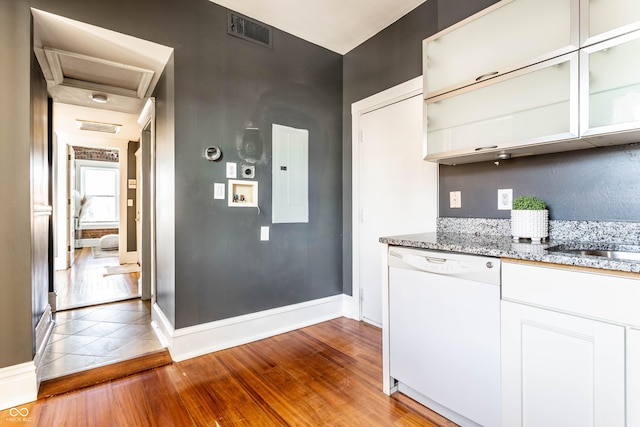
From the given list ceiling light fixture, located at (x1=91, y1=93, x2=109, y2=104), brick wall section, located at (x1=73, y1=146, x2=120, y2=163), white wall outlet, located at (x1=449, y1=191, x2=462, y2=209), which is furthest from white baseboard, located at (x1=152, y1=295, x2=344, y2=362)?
brick wall section, located at (x1=73, y1=146, x2=120, y2=163)

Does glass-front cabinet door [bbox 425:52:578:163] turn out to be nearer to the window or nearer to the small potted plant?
the small potted plant

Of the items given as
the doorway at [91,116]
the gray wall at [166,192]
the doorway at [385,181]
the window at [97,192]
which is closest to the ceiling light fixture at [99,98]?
the doorway at [91,116]

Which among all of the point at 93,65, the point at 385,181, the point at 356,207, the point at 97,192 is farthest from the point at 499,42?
the point at 97,192

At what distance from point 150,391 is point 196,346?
0.47 m

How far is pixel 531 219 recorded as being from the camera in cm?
165

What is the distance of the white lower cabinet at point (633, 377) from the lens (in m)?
1.01

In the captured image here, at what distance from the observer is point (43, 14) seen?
189 cm

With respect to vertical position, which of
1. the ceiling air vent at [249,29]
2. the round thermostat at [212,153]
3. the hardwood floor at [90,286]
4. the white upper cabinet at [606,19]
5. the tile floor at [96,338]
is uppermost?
the ceiling air vent at [249,29]

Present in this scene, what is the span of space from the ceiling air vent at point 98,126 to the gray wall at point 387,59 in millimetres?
3722

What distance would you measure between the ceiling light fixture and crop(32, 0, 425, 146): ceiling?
0.08 ft

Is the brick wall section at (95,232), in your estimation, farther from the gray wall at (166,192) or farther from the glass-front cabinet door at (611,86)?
the glass-front cabinet door at (611,86)

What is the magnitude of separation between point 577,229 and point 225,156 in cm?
239

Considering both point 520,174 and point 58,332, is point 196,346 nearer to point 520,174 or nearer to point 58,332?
point 58,332

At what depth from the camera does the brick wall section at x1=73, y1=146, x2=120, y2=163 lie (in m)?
8.52
